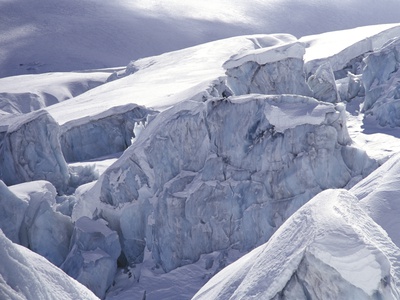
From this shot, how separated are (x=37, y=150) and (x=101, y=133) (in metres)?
2.10

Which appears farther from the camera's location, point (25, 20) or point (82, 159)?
point (25, 20)

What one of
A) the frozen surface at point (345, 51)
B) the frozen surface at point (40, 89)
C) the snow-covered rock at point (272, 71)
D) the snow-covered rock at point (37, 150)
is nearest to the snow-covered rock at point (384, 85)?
the snow-covered rock at point (272, 71)

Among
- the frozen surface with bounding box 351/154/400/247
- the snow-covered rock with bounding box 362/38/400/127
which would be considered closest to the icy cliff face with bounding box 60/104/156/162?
the snow-covered rock with bounding box 362/38/400/127

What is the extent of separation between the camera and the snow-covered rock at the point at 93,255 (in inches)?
316

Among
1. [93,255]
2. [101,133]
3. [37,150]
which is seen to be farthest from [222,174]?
[101,133]

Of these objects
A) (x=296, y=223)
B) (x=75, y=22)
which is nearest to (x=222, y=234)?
(x=296, y=223)

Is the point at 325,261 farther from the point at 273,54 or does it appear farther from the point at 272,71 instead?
the point at 272,71

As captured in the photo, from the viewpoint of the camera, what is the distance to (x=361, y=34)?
2084 centimetres

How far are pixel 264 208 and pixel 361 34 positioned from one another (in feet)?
48.2

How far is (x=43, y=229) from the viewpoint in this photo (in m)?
8.64

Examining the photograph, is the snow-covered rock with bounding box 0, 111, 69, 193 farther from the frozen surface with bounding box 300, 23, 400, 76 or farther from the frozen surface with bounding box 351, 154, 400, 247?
the frozen surface with bounding box 300, 23, 400, 76

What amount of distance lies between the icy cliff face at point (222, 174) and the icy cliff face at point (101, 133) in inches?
160

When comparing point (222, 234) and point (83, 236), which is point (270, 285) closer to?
point (222, 234)

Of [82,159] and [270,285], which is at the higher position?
[270,285]
